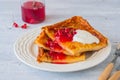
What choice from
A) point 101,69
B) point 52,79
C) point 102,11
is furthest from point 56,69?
point 102,11

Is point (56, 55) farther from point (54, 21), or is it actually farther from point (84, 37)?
point (54, 21)

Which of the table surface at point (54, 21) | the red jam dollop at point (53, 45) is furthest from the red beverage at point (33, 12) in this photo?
the red jam dollop at point (53, 45)

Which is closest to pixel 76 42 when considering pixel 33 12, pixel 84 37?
pixel 84 37

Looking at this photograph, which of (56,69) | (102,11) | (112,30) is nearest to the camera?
(56,69)

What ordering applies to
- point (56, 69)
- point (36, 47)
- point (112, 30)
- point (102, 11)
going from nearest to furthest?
point (56, 69)
point (36, 47)
point (112, 30)
point (102, 11)

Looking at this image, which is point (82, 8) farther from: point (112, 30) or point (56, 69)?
point (56, 69)

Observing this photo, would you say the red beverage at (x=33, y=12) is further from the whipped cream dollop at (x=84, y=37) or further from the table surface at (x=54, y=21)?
the whipped cream dollop at (x=84, y=37)

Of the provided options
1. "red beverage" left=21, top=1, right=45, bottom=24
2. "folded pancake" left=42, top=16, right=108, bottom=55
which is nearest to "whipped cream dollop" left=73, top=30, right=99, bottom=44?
"folded pancake" left=42, top=16, right=108, bottom=55
